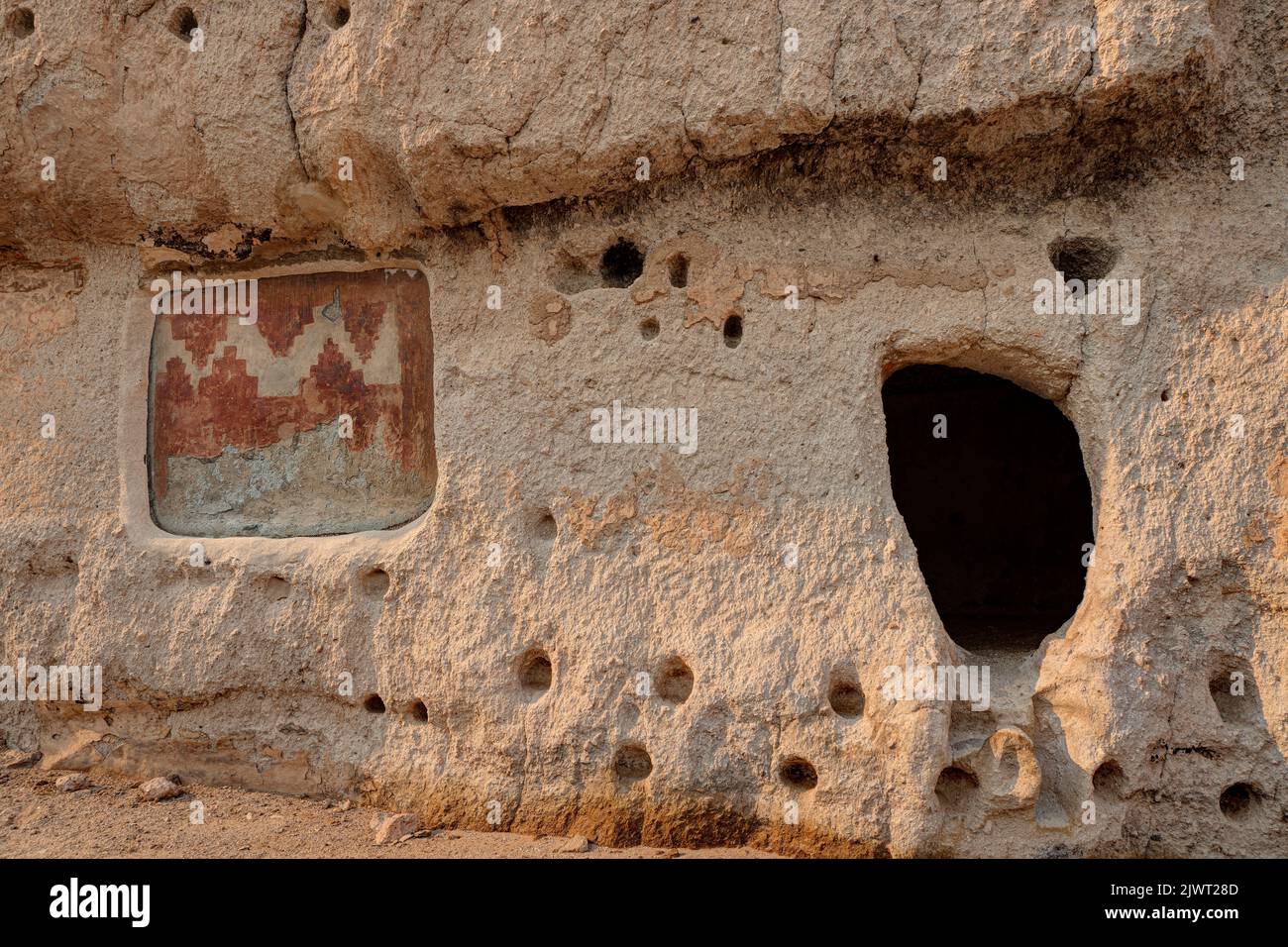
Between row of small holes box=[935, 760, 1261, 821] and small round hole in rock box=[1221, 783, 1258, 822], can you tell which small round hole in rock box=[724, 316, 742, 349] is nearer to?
row of small holes box=[935, 760, 1261, 821]

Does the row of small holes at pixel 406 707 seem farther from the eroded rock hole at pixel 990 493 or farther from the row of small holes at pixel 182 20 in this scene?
the eroded rock hole at pixel 990 493

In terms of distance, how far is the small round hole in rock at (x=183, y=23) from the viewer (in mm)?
3803

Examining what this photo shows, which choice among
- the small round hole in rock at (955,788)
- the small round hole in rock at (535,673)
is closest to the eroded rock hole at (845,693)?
the small round hole in rock at (955,788)

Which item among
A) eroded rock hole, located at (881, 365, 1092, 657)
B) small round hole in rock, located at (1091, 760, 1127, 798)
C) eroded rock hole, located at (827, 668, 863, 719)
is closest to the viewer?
small round hole in rock, located at (1091, 760, 1127, 798)

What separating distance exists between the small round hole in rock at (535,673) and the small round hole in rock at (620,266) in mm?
1316

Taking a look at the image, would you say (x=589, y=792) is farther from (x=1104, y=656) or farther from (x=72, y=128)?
(x=72, y=128)

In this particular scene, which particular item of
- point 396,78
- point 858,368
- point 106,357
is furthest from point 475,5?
point 106,357

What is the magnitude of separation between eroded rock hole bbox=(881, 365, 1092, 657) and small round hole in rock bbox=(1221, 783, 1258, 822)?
2.74 meters

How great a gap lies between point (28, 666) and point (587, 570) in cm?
228

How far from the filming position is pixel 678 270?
11.9 feet

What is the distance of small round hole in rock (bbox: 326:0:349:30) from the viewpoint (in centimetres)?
370

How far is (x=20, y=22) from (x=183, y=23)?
0.64 metres

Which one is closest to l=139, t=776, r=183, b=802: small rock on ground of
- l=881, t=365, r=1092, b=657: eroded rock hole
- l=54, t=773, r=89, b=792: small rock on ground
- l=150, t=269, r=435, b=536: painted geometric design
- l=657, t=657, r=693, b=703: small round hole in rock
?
l=54, t=773, r=89, b=792: small rock on ground

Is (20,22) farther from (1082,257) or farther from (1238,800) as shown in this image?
(1238,800)
